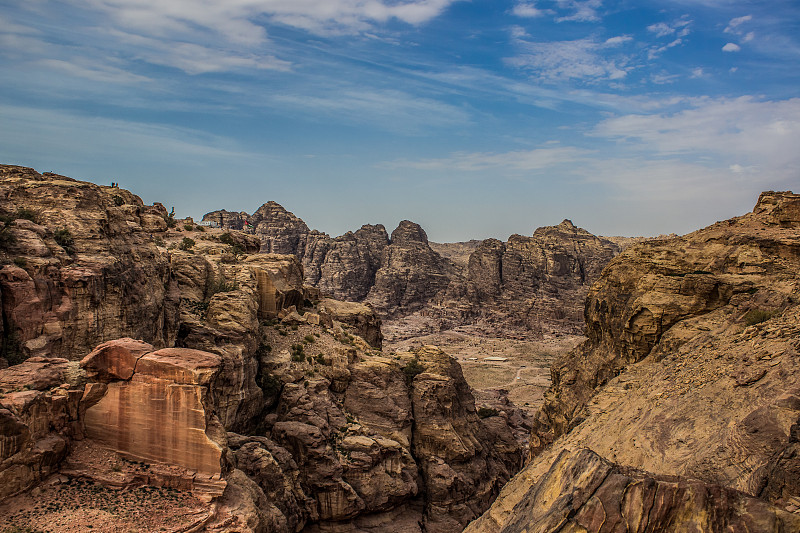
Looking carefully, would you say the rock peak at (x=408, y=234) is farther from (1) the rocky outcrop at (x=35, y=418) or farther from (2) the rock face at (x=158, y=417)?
(1) the rocky outcrop at (x=35, y=418)

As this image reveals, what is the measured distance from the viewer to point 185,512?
660 inches

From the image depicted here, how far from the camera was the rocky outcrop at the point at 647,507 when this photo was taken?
9375 mm

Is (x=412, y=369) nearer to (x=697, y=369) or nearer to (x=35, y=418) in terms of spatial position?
(x=697, y=369)

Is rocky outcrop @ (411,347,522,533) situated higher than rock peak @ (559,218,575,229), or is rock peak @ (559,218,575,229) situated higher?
rock peak @ (559,218,575,229)

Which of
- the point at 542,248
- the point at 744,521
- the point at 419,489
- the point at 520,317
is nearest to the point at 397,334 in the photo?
the point at 520,317

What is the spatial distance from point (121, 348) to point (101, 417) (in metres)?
2.35

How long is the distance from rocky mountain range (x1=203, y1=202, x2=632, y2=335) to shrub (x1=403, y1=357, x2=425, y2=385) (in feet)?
269

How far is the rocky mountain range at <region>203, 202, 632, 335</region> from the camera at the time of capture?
12469cm

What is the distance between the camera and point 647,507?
9.84m

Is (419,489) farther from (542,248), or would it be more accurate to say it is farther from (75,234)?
(542,248)

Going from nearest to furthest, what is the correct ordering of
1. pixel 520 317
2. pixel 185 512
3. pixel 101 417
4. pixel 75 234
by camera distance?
pixel 185 512, pixel 101 417, pixel 75 234, pixel 520 317

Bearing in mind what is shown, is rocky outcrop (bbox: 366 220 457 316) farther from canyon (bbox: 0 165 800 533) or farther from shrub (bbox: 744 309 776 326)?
shrub (bbox: 744 309 776 326)

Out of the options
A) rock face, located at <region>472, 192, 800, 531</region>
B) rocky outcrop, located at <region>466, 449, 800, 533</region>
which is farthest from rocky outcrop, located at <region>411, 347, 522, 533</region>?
rocky outcrop, located at <region>466, 449, 800, 533</region>

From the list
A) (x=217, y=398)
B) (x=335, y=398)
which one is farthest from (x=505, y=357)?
(x=217, y=398)
